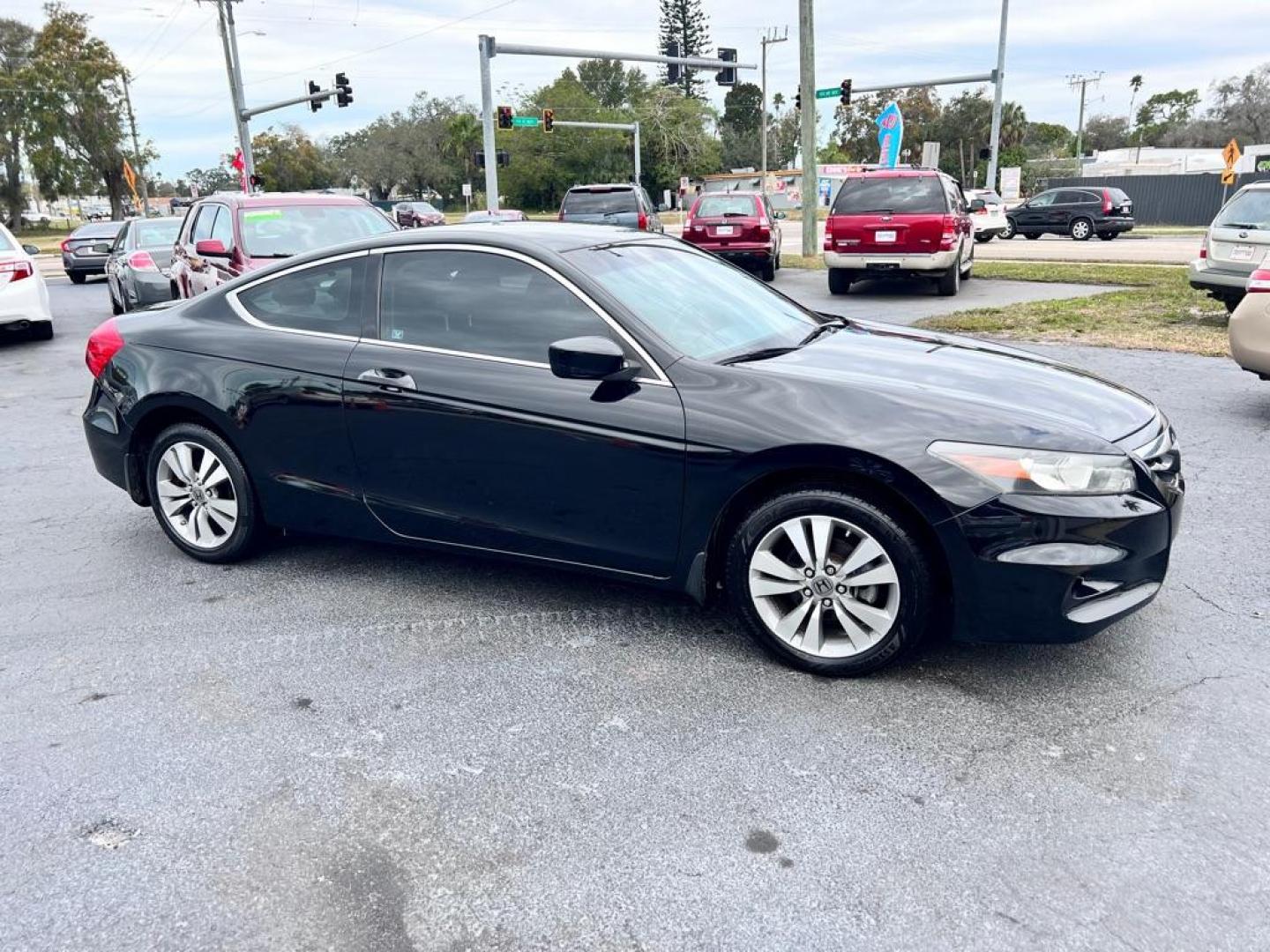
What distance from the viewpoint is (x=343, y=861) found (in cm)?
261

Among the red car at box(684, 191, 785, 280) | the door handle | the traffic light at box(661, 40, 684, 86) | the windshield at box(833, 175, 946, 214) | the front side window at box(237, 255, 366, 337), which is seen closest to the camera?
the door handle

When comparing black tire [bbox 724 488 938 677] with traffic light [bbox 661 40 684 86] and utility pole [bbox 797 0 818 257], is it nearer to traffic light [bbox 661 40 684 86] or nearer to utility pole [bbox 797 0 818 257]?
utility pole [bbox 797 0 818 257]

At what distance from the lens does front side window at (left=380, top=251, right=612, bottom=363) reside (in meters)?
3.82

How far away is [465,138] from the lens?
8594 cm

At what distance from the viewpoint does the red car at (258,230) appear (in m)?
9.40

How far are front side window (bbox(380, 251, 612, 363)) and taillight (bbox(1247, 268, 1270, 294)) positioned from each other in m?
5.24

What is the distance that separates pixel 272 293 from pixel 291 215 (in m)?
5.85

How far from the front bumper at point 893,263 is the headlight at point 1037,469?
38.4 ft

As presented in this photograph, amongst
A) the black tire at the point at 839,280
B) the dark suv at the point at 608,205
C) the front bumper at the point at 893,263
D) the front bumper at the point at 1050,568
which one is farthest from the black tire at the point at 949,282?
the front bumper at the point at 1050,568

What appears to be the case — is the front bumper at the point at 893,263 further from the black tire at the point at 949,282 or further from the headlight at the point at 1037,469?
the headlight at the point at 1037,469

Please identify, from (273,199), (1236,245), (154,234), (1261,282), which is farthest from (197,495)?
(154,234)

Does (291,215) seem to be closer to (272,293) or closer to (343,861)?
(272,293)

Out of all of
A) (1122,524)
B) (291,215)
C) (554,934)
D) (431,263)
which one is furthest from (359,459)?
(291,215)

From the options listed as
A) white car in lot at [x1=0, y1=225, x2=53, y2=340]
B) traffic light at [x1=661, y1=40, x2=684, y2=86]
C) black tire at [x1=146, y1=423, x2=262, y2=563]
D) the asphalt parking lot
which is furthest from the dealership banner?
black tire at [x1=146, y1=423, x2=262, y2=563]
